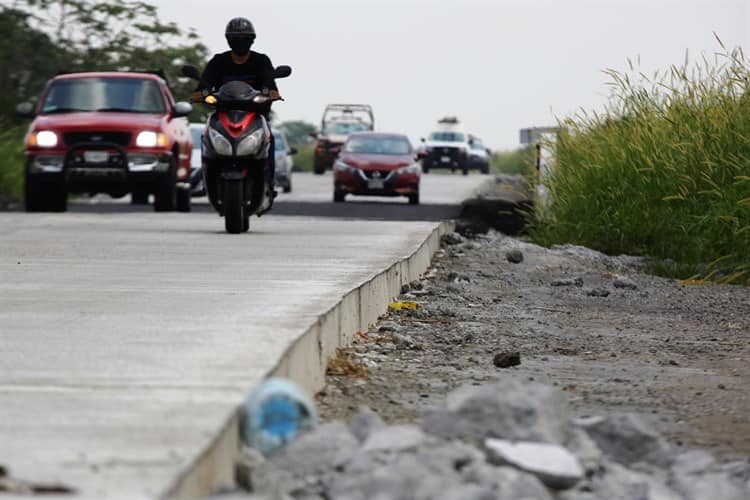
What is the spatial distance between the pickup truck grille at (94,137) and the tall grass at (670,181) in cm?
631

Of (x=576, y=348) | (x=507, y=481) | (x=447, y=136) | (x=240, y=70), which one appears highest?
(x=240, y=70)

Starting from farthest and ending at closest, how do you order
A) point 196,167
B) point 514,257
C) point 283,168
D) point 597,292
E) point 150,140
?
point 283,168 → point 196,167 → point 150,140 → point 514,257 → point 597,292

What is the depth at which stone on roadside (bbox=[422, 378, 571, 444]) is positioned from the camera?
4621mm

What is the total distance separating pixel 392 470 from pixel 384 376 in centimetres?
304

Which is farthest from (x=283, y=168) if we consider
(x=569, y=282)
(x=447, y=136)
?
(x=447, y=136)

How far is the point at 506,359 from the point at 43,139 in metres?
14.0

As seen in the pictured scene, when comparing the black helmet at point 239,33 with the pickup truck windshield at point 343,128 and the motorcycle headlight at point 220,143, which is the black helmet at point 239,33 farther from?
the pickup truck windshield at point 343,128

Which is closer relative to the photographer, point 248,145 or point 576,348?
point 576,348

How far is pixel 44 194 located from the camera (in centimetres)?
2109

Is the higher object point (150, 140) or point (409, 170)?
point (150, 140)

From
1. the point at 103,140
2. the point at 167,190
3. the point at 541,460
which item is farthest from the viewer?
the point at 167,190

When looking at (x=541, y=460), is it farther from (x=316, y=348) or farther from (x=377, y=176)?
(x=377, y=176)

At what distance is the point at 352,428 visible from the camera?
4.80 m

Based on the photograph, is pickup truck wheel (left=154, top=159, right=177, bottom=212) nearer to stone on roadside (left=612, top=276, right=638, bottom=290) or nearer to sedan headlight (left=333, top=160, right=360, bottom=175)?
sedan headlight (left=333, top=160, right=360, bottom=175)
